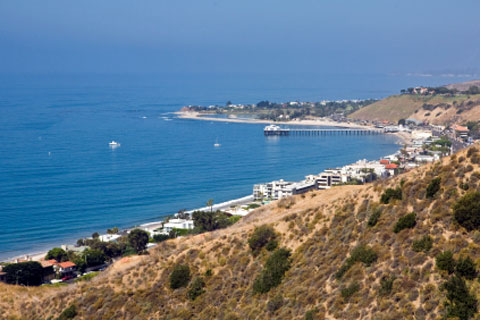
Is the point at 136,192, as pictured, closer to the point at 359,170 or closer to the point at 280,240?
the point at 359,170

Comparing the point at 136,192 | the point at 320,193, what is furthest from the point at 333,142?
the point at 320,193

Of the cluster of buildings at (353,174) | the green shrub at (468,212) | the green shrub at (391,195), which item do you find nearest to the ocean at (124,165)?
the cluster of buildings at (353,174)

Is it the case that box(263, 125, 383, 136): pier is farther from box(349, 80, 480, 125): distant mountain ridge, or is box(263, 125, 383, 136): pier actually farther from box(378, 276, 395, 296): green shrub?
box(378, 276, 395, 296): green shrub

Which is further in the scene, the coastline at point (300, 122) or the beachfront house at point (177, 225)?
the coastline at point (300, 122)

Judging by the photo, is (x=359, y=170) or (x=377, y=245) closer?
(x=377, y=245)

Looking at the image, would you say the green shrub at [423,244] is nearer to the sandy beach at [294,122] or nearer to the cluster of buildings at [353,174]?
the cluster of buildings at [353,174]

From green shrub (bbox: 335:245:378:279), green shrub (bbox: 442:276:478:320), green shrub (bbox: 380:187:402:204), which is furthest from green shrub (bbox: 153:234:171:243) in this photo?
green shrub (bbox: 442:276:478:320)
